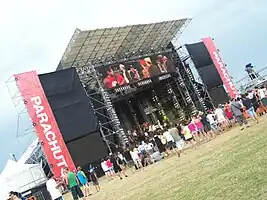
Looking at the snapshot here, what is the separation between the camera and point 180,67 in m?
35.2

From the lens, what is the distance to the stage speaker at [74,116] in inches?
960

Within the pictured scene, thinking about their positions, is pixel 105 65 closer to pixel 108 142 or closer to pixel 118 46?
pixel 118 46

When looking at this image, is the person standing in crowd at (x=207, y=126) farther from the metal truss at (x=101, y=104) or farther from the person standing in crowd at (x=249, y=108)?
the metal truss at (x=101, y=104)

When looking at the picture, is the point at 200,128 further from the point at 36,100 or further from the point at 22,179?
the point at 22,179

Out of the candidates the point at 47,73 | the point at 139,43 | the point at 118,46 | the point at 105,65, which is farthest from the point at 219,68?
the point at 47,73

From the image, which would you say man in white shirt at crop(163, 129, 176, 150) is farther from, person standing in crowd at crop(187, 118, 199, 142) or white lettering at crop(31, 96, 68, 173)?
white lettering at crop(31, 96, 68, 173)

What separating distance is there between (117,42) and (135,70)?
235 centimetres

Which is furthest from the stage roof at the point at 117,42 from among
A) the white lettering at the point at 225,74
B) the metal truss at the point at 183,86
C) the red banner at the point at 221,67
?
the white lettering at the point at 225,74

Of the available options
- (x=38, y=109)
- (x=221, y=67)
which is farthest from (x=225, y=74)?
(x=38, y=109)

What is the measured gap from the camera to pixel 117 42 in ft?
99.6

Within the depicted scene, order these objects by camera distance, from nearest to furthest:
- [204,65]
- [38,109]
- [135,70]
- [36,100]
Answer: [38,109] < [36,100] < [135,70] < [204,65]

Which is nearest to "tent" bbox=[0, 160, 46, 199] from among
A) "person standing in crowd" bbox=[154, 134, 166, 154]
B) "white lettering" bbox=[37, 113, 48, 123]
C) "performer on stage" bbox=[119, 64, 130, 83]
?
"white lettering" bbox=[37, 113, 48, 123]

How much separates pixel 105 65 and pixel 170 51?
795cm

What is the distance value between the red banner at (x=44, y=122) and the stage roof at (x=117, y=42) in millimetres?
4212
